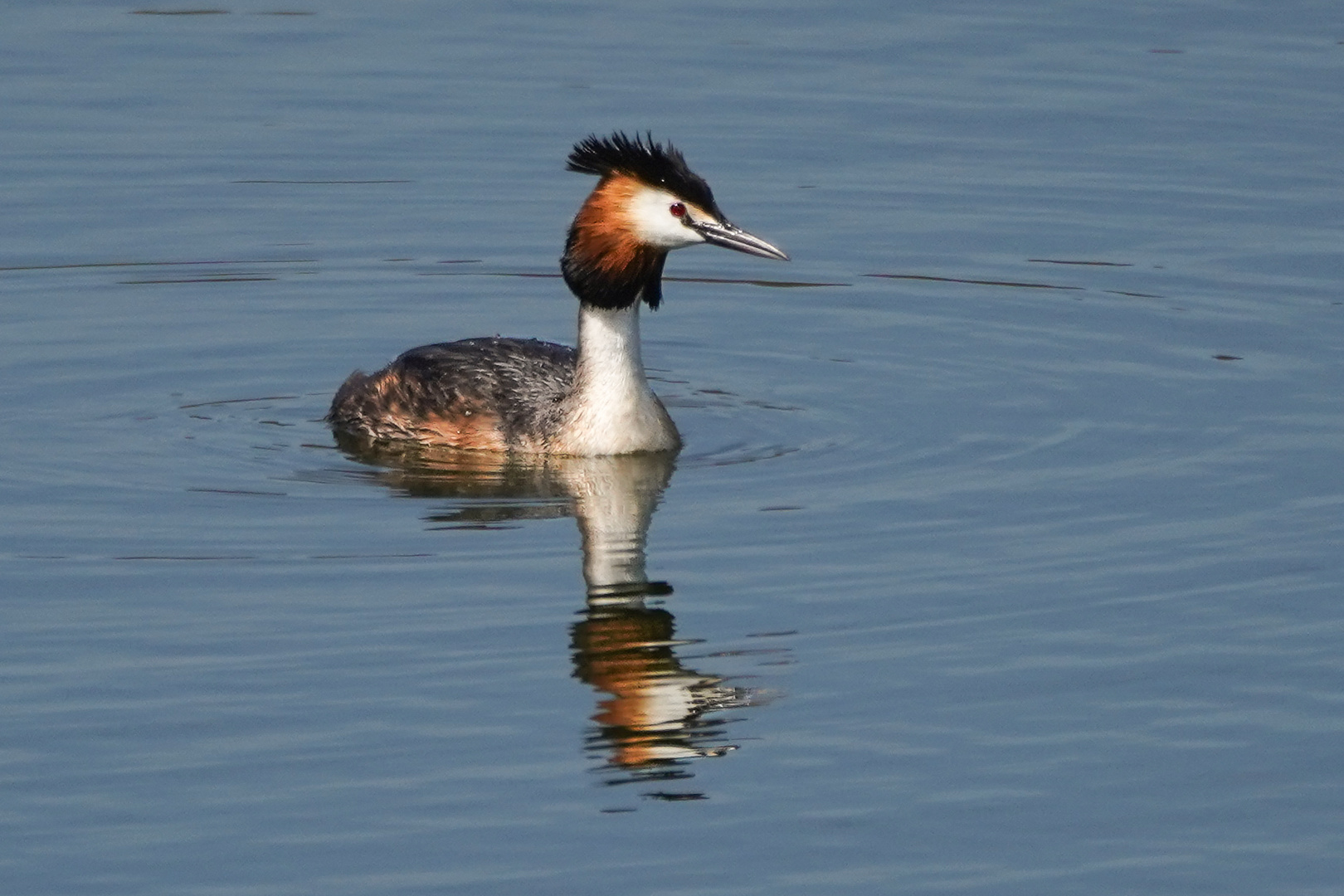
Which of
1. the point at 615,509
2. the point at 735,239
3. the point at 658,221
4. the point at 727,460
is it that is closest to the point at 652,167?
the point at 658,221

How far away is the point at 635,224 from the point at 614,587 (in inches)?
105

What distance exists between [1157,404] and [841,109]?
6279mm

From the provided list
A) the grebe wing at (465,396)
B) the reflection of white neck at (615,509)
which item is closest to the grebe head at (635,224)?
the grebe wing at (465,396)

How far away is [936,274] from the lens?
55.6 ft

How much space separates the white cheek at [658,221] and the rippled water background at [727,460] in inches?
44.5

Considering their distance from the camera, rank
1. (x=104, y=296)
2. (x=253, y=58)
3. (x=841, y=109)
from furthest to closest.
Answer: (x=253, y=58) < (x=841, y=109) < (x=104, y=296)

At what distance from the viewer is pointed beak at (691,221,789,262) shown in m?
13.1

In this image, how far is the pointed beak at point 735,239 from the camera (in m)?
13.1

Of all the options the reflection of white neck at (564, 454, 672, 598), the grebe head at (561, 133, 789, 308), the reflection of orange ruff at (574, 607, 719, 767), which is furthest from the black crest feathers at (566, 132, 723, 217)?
the reflection of orange ruff at (574, 607, 719, 767)

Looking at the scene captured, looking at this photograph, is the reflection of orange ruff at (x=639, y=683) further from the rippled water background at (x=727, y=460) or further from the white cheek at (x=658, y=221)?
the white cheek at (x=658, y=221)

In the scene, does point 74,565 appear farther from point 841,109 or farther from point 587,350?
point 841,109

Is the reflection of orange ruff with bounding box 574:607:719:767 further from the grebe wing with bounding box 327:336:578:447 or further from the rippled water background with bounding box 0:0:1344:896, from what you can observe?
the grebe wing with bounding box 327:336:578:447

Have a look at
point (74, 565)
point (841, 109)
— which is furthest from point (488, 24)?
point (74, 565)

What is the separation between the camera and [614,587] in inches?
445
